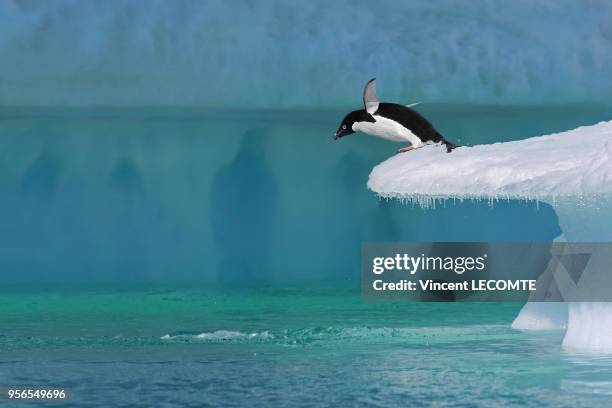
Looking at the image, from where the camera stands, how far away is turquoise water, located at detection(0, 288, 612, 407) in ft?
62.6

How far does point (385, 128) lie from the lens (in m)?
23.8

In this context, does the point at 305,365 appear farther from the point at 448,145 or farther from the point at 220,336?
the point at 220,336

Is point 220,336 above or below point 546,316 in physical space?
below

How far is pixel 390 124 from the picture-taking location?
2364cm

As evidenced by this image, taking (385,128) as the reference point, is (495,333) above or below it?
below

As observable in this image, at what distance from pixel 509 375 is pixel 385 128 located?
621 centimetres

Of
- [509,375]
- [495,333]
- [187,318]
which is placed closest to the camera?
[509,375]

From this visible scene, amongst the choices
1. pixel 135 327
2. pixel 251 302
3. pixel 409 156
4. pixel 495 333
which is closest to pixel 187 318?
pixel 135 327

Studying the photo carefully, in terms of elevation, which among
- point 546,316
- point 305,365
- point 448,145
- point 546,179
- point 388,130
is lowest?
point 305,365

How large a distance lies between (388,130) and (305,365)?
5.56m

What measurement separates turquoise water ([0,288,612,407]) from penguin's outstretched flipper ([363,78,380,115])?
18.9 ft

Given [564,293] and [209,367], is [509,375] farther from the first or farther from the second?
[209,367]

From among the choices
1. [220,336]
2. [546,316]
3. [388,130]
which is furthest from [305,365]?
[220,336]

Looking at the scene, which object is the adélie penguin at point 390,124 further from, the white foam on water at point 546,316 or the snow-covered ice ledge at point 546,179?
the white foam on water at point 546,316
